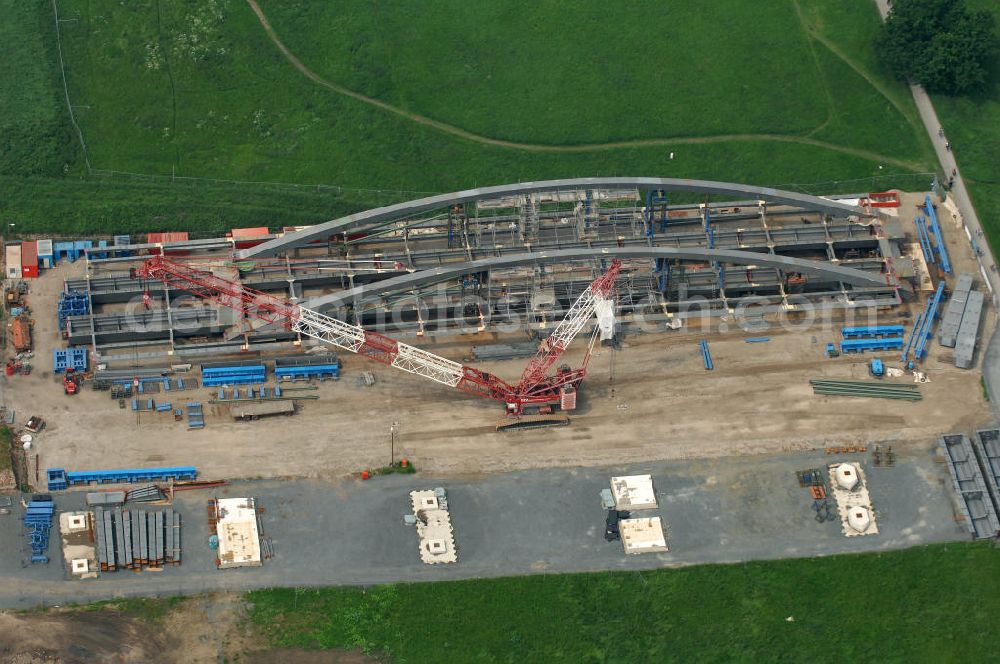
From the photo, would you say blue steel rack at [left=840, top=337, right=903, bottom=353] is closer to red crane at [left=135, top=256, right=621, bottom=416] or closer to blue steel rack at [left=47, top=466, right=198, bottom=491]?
red crane at [left=135, top=256, right=621, bottom=416]

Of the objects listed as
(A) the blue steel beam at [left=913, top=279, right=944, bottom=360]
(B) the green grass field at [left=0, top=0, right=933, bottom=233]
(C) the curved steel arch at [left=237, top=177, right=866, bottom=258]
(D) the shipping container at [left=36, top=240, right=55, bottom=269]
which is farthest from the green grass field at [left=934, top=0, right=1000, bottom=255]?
(D) the shipping container at [left=36, top=240, right=55, bottom=269]

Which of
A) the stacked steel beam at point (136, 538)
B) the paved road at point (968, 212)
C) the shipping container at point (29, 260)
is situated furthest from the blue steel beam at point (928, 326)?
the shipping container at point (29, 260)

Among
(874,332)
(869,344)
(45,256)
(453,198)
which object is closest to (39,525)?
(45,256)

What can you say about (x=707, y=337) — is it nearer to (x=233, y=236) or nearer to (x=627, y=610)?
(x=627, y=610)

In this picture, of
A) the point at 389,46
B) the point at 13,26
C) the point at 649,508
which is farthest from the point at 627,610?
the point at 13,26

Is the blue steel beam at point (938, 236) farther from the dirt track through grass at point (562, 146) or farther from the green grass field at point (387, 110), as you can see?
the dirt track through grass at point (562, 146)
